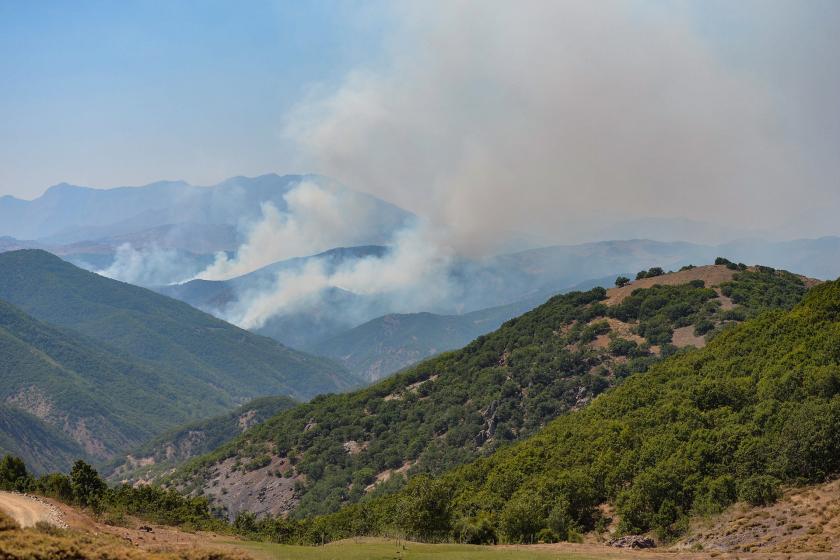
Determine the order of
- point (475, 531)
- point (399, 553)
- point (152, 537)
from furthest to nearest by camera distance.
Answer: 1. point (475, 531)
2. point (152, 537)
3. point (399, 553)

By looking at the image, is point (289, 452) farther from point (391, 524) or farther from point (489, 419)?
point (391, 524)

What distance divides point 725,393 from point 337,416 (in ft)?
376

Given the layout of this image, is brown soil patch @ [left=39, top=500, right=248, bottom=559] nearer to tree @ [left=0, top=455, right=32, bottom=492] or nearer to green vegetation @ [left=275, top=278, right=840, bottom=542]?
green vegetation @ [left=275, top=278, right=840, bottom=542]

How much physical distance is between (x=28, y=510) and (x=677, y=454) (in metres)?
52.8

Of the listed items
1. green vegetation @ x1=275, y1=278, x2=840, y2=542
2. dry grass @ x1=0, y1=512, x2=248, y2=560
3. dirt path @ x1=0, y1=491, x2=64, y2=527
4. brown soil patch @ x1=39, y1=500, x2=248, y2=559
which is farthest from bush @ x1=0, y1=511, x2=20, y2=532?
green vegetation @ x1=275, y1=278, x2=840, y2=542

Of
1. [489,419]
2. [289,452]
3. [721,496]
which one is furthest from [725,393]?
[289,452]

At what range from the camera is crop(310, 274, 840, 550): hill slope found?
5622 cm

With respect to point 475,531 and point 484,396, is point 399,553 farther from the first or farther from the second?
point 484,396

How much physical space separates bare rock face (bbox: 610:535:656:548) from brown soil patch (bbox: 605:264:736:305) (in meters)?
107

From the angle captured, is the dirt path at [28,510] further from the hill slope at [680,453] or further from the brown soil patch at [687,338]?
the brown soil patch at [687,338]

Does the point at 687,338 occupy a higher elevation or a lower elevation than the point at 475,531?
higher

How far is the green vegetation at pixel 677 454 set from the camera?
185 ft

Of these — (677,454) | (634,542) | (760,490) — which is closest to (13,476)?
(634,542)

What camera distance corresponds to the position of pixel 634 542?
5375 centimetres
